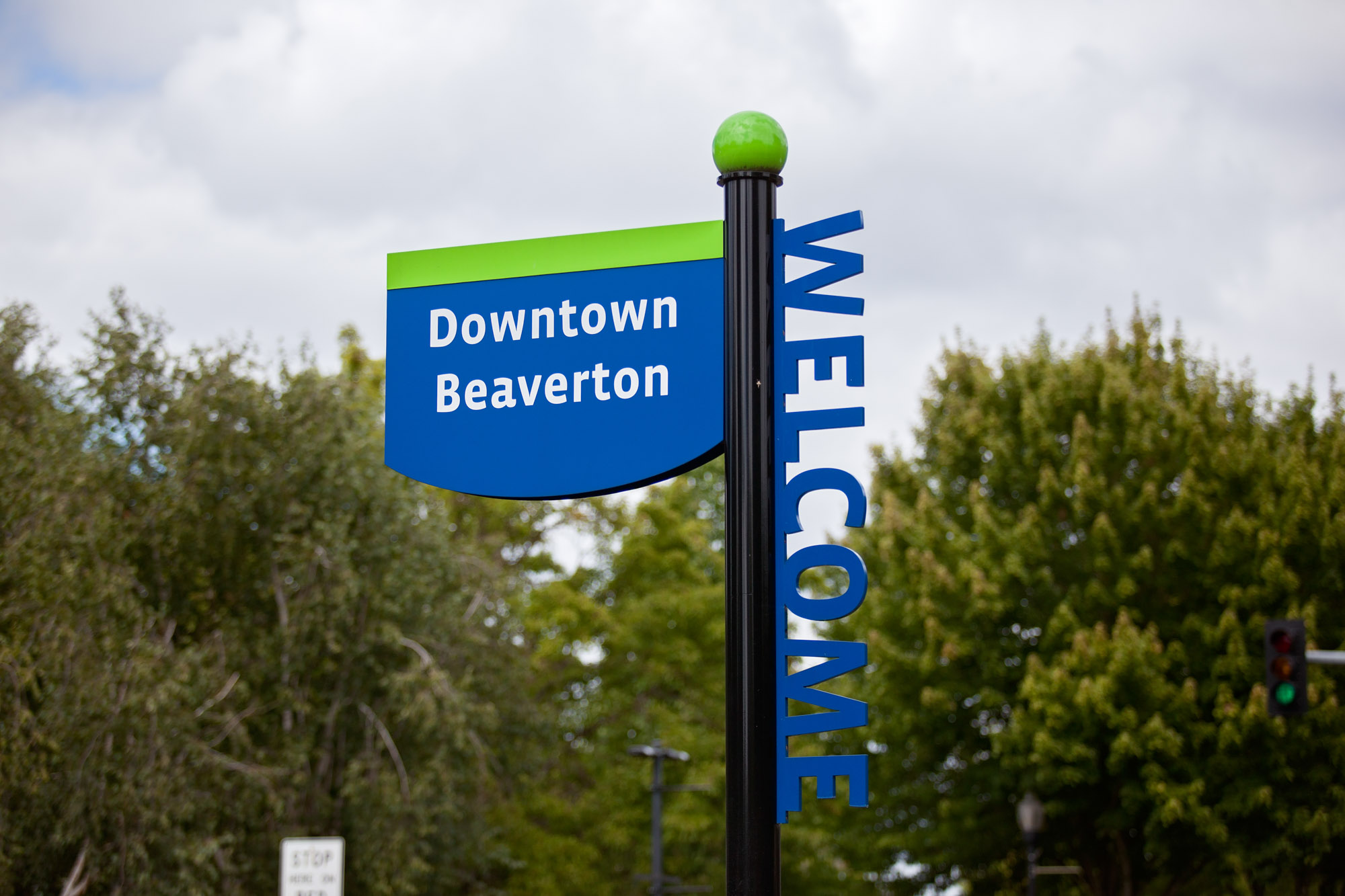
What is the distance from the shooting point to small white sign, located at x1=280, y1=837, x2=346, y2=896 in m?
12.9

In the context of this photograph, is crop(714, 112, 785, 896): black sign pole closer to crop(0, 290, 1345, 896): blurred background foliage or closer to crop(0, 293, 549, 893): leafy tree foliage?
crop(0, 290, 1345, 896): blurred background foliage

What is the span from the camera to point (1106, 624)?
2133 centimetres

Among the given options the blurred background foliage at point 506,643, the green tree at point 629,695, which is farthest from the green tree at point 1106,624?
the green tree at point 629,695

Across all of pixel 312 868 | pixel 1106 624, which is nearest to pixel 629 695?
pixel 1106 624

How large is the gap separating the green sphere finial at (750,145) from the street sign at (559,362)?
16 cm

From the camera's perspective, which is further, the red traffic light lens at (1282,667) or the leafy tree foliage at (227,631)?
the leafy tree foliage at (227,631)

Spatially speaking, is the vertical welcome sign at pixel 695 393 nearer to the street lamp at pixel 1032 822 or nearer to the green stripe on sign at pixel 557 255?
the green stripe on sign at pixel 557 255

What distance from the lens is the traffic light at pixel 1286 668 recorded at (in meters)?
11.9

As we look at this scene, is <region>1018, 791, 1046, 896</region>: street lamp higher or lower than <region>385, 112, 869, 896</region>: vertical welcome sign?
lower

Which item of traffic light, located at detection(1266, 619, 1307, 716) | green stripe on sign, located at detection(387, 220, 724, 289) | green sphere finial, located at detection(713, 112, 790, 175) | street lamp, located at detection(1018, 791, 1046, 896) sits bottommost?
street lamp, located at detection(1018, 791, 1046, 896)

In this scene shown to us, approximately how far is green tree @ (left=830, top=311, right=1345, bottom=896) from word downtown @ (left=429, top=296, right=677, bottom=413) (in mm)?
17253

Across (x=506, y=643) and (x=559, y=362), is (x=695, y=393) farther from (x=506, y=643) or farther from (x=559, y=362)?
Answer: (x=506, y=643)

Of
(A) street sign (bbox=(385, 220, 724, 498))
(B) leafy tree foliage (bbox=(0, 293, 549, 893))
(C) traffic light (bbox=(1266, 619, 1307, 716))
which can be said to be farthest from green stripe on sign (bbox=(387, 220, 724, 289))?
(B) leafy tree foliage (bbox=(0, 293, 549, 893))

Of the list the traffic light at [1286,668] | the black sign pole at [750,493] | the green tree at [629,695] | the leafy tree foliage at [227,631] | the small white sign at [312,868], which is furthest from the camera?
the green tree at [629,695]
